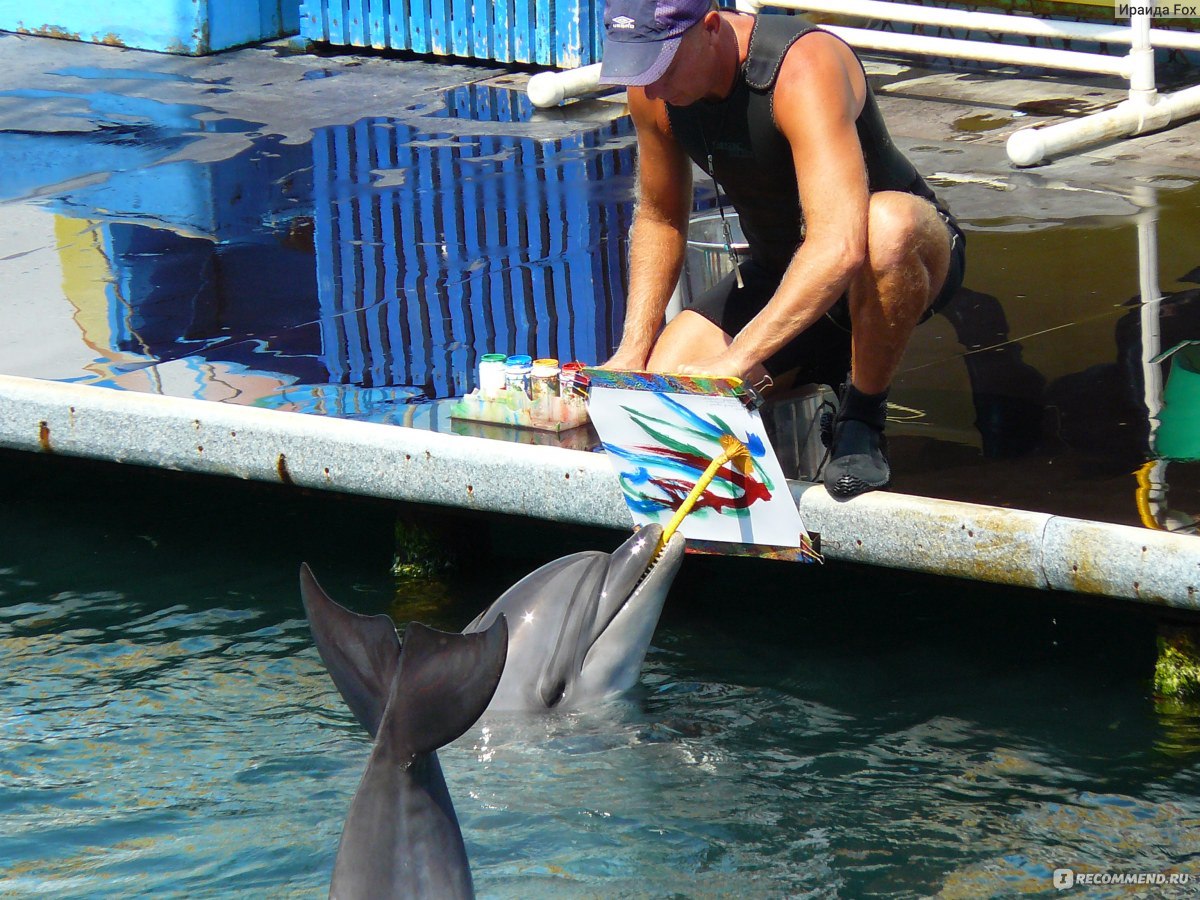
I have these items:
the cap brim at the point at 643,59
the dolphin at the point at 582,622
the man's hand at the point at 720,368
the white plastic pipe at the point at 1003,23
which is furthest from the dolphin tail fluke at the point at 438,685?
the white plastic pipe at the point at 1003,23

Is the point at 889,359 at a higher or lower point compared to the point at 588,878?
higher

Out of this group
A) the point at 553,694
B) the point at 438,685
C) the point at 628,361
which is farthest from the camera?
the point at 628,361

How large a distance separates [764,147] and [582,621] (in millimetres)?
1252

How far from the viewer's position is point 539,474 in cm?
452

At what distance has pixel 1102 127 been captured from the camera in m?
7.58

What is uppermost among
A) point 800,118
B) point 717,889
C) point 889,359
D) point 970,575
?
point 800,118

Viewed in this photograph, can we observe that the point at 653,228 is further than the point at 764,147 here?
Yes

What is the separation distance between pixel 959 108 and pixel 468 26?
3362 millimetres

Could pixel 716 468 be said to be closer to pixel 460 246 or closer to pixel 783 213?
pixel 783 213

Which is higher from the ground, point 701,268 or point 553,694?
point 701,268

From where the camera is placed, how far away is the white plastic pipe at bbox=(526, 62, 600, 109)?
30.1ft

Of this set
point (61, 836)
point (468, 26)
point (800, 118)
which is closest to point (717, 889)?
point (61, 836)

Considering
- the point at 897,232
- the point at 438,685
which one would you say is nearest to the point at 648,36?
the point at 897,232

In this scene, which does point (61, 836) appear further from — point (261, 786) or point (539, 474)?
point (539, 474)
